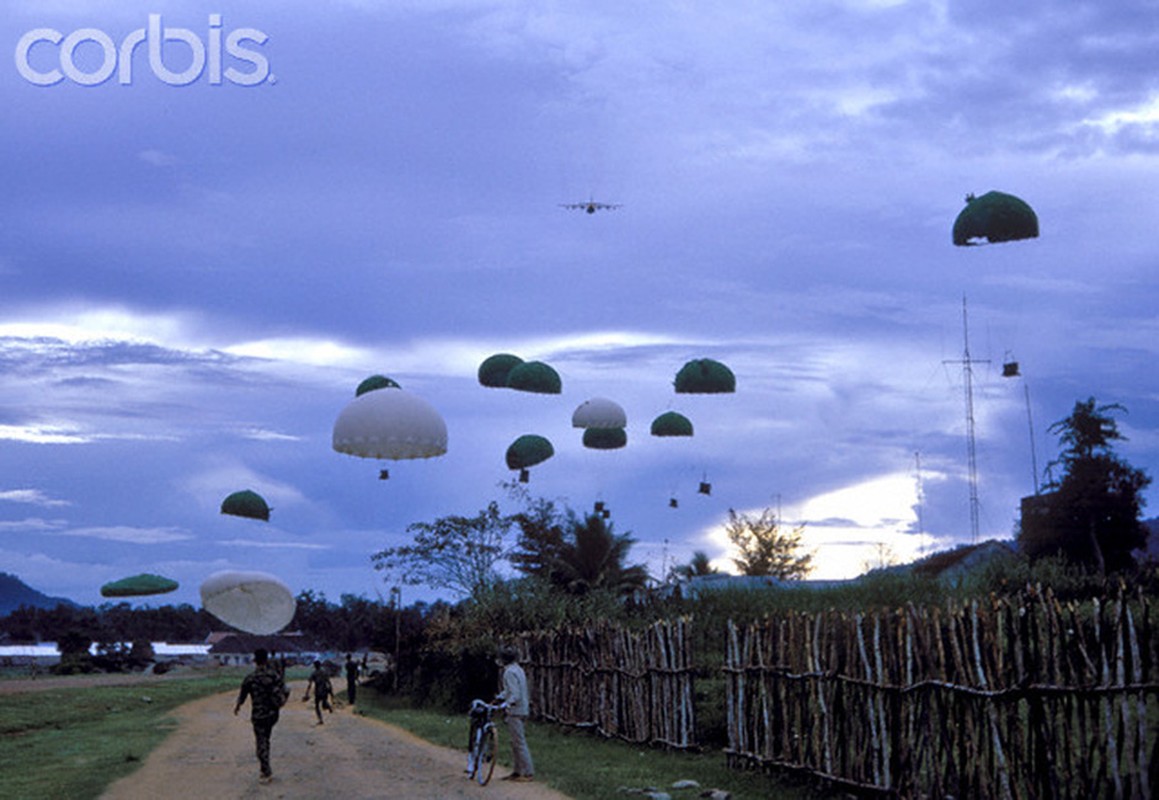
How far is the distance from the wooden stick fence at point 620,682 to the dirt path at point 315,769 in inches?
108

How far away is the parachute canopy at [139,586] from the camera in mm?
38938

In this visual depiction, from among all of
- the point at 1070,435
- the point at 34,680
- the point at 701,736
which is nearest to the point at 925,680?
the point at 701,736

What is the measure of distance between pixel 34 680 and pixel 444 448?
43.9 meters

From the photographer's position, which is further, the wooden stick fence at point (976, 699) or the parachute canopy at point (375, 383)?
the parachute canopy at point (375, 383)

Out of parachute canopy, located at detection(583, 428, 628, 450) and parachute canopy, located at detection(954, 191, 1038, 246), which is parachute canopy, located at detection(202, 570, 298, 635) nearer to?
parachute canopy, located at detection(583, 428, 628, 450)

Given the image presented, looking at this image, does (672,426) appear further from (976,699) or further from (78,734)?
(976,699)

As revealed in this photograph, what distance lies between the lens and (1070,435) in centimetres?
5256

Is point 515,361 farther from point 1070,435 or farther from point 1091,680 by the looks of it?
point 1070,435

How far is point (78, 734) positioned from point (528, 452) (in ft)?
41.6

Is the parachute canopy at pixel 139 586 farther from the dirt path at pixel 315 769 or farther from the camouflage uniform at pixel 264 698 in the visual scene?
the camouflage uniform at pixel 264 698

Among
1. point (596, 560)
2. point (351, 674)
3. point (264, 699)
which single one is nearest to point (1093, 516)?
point (596, 560)

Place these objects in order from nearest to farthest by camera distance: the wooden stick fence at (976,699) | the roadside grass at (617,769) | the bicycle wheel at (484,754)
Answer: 1. the wooden stick fence at (976,699)
2. the roadside grass at (617,769)
3. the bicycle wheel at (484,754)

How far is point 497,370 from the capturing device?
2823 centimetres

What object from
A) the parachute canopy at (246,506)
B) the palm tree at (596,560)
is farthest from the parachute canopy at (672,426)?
the palm tree at (596,560)
